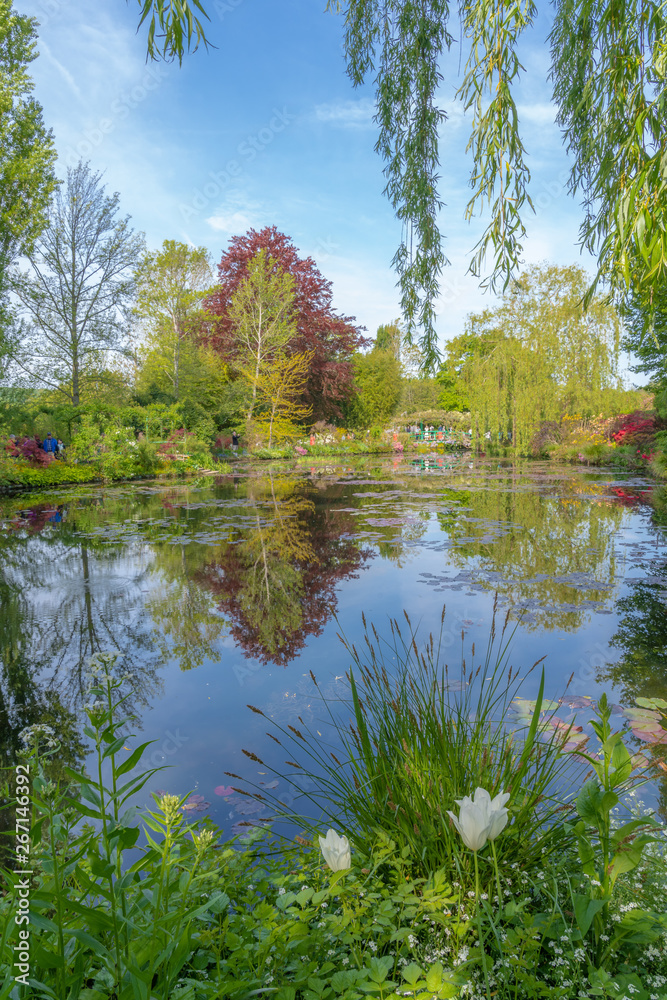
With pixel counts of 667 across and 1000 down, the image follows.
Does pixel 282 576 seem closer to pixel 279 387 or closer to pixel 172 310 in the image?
pixel 279 387

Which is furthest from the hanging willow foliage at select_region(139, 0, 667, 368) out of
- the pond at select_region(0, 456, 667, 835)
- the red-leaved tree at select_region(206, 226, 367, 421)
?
the red-leaved tree at select_region(206, 226, 367, 421)

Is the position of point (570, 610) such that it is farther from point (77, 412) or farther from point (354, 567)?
point (77, 412)

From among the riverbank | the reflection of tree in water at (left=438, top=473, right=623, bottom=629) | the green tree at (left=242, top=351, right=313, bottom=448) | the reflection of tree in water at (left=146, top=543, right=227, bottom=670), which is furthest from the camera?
the green tree at (left=242, top=351, right=313, bottom=448)

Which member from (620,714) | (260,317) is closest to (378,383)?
(260,317)

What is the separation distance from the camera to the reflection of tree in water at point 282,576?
4.07 meters

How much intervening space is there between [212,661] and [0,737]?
4.23 ft

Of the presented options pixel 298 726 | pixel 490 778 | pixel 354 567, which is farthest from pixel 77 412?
pixel 490 778

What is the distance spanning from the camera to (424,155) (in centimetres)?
313

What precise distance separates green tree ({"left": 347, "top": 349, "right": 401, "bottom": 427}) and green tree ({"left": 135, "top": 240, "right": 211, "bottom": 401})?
11.0 meters

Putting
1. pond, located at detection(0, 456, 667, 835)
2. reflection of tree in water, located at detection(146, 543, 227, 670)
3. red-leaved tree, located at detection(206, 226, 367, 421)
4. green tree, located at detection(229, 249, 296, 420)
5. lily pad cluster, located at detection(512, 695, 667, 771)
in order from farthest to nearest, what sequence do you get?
red-leaved tree, located at detection(206, 226, 367, 421), green tree, located at detection(229, 249, 296, 420), reflection of tree in water, located at detection(146, 543, 227, 670), pond, located at detection(0, 456, 667, 835), lily pad cluster, located at detection(512, 695, 667, 771)

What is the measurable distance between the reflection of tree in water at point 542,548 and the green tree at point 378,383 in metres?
22.1

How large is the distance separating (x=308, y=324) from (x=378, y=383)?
25.8 feet

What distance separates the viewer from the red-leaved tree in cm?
2662

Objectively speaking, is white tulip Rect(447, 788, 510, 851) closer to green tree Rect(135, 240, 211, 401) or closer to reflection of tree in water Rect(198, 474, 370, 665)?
reflection of tree in water Rect(198, 474, 370, 665)
